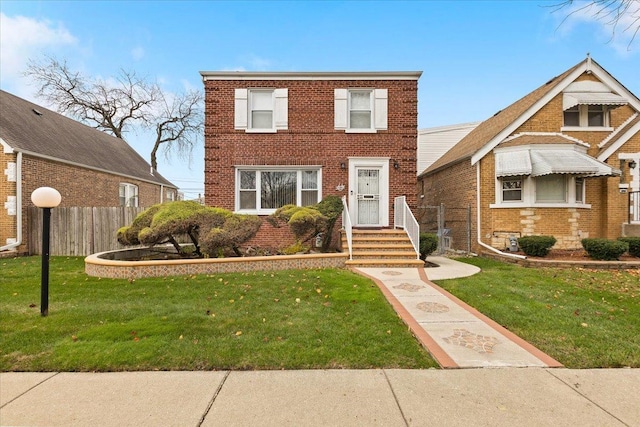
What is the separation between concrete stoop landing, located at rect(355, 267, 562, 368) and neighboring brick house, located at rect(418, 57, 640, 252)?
21.9ft

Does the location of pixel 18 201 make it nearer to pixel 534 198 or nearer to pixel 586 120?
pixel 534 198

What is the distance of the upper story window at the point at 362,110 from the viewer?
36.6 ft

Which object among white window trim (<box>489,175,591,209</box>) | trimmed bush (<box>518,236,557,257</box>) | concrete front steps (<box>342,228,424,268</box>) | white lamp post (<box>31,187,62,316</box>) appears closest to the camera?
white lamp post (<box>31,187,62,316</box>)

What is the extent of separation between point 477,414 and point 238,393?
1.96 m

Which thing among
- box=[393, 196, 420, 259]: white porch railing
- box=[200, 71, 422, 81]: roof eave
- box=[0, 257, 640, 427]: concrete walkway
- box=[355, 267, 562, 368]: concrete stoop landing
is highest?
box=[200, 71, 422, 81]: roof eave

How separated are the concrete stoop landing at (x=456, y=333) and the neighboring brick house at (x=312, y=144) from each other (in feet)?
18.0

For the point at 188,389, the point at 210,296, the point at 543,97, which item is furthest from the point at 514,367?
the point at 543,97

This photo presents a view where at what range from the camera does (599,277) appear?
7523mm

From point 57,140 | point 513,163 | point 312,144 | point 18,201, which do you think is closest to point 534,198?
point 513,163

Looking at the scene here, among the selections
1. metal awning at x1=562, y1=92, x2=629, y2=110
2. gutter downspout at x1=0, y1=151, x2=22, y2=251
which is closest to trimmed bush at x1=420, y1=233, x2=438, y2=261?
metal awning at x1=562, y1=92, x2=629, y2=110

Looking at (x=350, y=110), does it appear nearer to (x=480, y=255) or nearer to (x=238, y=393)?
(x=480, y=255)

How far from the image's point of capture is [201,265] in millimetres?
7637

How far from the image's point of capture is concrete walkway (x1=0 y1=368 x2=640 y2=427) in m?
2.41

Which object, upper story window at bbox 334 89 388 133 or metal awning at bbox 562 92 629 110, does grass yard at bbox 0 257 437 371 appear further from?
metal awning at bbox 562 92 629 110
